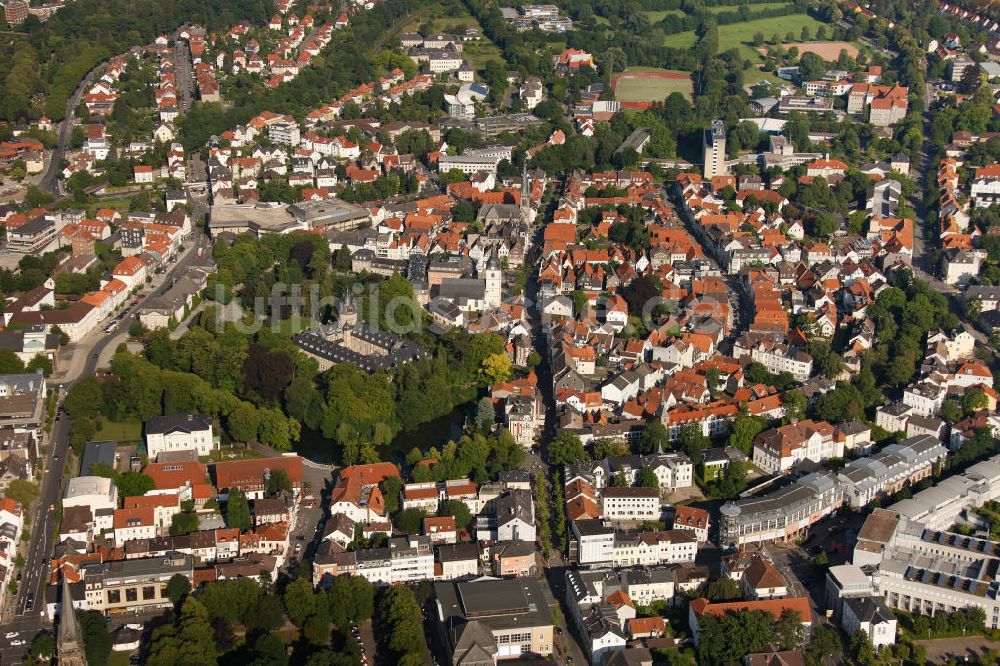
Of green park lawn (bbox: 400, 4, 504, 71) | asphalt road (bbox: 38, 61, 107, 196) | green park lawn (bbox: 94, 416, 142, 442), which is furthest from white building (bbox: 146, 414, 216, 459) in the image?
green park lawn (bbox: 400, 4, 504, 71)

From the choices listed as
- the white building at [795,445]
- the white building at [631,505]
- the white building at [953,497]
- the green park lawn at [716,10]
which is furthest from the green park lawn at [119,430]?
the green park lawn at [716,10]

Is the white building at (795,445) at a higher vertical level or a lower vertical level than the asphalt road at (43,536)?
lower

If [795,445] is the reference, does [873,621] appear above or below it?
above

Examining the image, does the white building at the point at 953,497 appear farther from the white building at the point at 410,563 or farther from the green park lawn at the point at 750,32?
the green park lawn at the point at 750,32

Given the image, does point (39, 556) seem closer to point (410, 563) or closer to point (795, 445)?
point (410, 563)

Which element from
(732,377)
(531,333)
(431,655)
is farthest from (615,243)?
(431,655)

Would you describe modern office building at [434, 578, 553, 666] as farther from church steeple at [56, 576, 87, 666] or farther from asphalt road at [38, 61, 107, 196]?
asphalt road at [38, 61, 107, 196]

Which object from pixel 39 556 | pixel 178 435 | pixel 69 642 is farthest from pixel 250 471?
pixel 69 642
